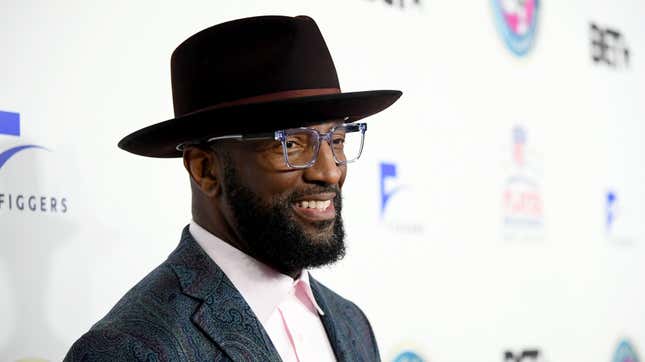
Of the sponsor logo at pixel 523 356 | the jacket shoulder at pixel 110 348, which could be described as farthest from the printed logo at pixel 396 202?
the jacket shoulder at pixel 110 348

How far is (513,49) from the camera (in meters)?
2.68

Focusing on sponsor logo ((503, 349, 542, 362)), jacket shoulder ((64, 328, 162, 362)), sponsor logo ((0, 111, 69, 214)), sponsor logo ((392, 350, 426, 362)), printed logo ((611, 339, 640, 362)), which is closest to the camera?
jacket shoulder ((64, 328, 162, 362))

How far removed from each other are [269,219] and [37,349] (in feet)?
1.62

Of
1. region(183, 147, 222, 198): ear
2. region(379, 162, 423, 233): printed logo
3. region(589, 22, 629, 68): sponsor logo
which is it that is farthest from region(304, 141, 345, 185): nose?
region(589, 22, 629, 68): sponsor logo

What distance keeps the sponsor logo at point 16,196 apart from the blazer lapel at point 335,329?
1.47 feet

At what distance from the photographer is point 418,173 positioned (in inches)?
92.7

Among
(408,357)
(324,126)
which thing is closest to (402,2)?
(408,357)

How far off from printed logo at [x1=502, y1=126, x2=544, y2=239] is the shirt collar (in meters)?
1.32

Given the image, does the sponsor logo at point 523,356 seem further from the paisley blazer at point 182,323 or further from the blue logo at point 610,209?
the paisley blazer at point 182,323

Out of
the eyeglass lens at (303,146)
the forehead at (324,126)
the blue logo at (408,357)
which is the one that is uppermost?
the forehead at (324,126)

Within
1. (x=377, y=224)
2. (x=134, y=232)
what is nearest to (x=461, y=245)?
(x=377, y=224)

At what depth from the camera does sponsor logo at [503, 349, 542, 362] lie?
258 centimetres

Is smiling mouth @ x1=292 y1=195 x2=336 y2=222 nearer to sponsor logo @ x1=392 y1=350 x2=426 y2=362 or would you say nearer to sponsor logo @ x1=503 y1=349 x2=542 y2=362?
sponsor logo @ x1=392 y1=350 x2=426 y2=362

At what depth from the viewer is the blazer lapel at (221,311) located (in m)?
1.26
